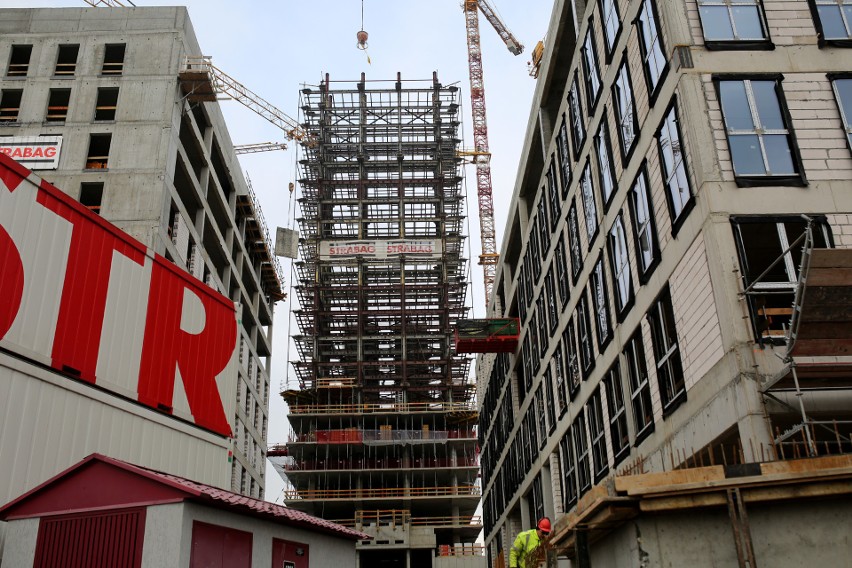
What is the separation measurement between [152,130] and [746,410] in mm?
37195

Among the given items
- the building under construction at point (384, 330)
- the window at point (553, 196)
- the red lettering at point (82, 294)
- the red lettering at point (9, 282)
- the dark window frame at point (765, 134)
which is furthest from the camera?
the building under construction at point (384, 330)

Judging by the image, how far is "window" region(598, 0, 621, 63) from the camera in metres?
25.1

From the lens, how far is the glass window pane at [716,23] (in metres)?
20.2

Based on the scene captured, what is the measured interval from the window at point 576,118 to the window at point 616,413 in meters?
8.79

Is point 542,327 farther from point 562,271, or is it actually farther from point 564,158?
point 564,158

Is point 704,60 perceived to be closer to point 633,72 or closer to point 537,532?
point 633,72

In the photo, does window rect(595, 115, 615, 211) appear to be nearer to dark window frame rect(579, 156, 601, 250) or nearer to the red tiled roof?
dark window frame rect(579, 156, 601, 250)

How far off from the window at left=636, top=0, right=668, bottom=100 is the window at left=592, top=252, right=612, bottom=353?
7208 millimetres

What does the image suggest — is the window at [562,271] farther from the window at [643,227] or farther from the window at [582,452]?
the window at [643,227]

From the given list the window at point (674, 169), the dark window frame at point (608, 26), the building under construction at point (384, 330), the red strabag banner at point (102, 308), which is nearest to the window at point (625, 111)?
the dark window frame at point (608, 26)

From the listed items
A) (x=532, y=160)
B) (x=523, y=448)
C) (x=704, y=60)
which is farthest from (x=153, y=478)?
(x=523, y=448)

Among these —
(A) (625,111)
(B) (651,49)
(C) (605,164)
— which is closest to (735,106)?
(B) (651,49)

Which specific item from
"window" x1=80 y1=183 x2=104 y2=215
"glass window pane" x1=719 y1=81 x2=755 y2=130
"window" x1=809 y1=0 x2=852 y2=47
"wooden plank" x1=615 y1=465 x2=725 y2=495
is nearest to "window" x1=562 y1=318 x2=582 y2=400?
"glass window pane" x1=719 y1=81 x2=755 y2=130

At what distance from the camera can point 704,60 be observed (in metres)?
19.8
